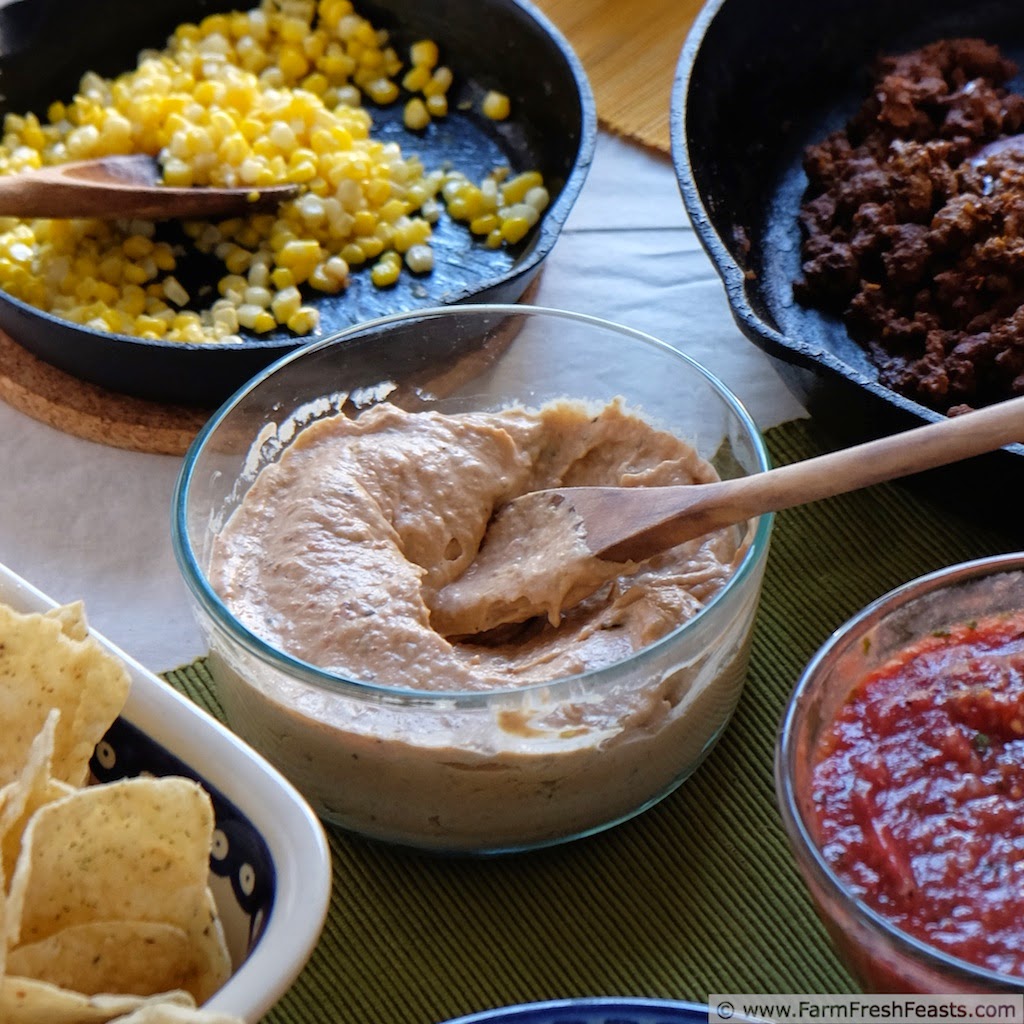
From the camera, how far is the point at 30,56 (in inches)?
107

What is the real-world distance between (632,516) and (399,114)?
1.44 metres

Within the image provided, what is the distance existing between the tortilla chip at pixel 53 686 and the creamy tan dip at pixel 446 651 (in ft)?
0.79

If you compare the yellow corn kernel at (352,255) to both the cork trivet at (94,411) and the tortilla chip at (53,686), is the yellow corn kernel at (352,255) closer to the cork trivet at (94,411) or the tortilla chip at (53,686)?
the cork trivet at (94,411)

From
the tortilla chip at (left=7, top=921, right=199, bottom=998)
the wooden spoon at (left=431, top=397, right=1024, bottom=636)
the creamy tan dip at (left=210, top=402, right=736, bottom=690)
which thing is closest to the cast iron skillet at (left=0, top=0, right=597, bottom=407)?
the creamy tan dip at (left=210, top=402, right=736, bottom=690)

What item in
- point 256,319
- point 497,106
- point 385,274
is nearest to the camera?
point 256,319

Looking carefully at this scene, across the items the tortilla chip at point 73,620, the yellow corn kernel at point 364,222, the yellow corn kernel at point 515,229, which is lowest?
the yellow corn kernel at point 364,222

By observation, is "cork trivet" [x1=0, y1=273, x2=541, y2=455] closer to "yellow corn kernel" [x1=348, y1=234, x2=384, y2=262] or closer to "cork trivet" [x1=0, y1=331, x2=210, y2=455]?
"cork trivet" [x1=0, y1=331, x2=210, y2=455]

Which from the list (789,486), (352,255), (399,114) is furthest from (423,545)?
(399,114)

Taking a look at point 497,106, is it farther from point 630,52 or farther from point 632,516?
point 632,516

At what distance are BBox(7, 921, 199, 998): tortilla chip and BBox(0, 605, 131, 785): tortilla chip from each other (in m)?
0.19

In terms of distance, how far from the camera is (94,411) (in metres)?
2.26

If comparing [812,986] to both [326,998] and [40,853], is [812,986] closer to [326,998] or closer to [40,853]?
[326,998]

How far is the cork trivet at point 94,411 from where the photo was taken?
223cm

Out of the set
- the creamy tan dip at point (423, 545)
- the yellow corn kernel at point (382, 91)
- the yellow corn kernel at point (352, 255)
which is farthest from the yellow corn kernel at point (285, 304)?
the yellow corn kernel at point (382, 91)
